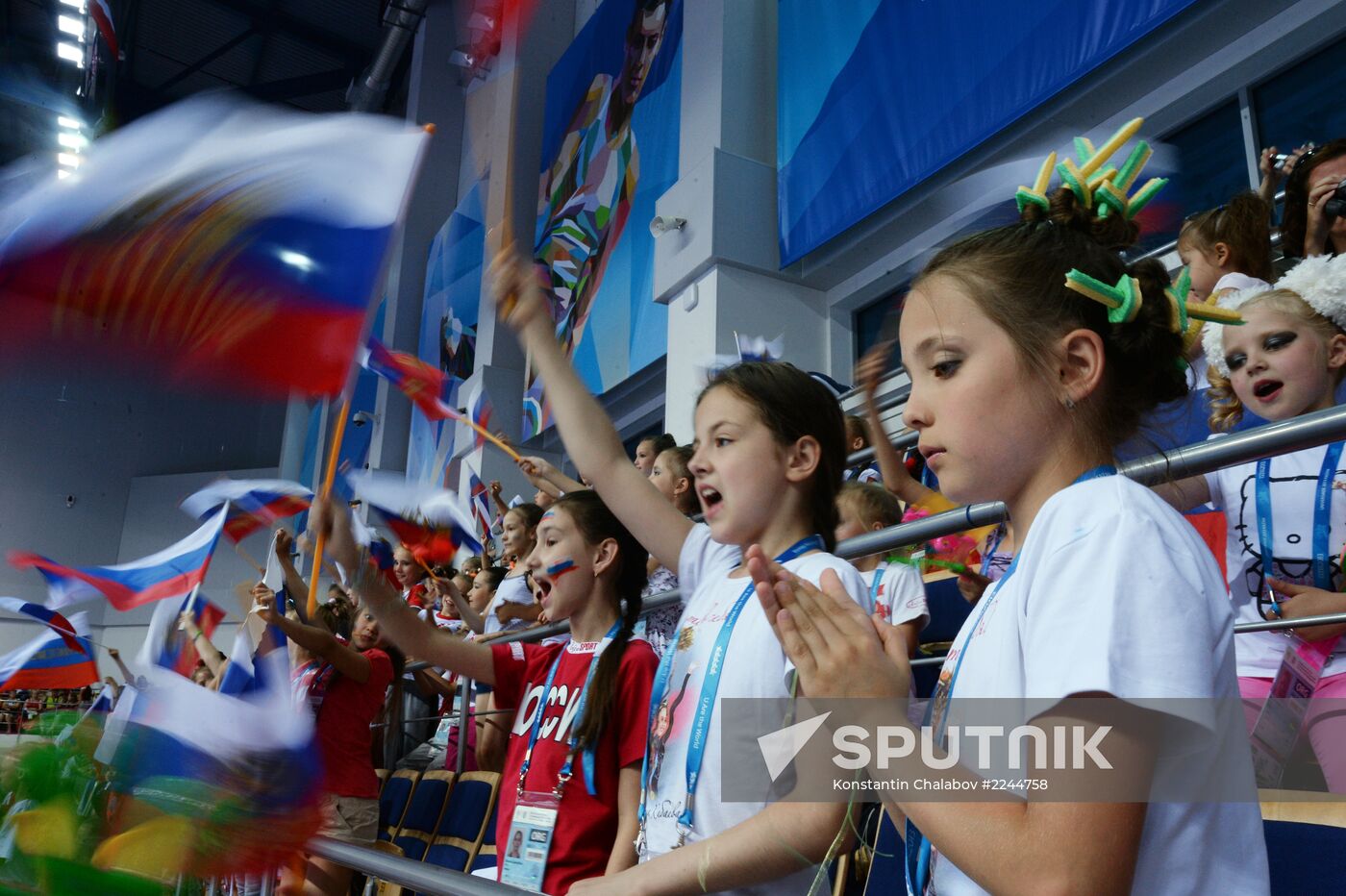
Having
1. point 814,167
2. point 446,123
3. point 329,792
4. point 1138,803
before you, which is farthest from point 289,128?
point 446,123

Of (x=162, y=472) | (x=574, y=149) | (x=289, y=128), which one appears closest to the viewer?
(x=289, y=128)

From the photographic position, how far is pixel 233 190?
1269mm

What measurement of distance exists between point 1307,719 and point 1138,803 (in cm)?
134

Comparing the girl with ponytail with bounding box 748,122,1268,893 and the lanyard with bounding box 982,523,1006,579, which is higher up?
the lanyard with bounding box 982,523,1006,579

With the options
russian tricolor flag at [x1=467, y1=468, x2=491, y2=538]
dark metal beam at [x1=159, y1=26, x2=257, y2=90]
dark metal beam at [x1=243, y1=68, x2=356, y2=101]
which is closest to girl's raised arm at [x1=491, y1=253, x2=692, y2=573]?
russian tricolor flag at [x1=467, y1=468, x2=491, y2=538]

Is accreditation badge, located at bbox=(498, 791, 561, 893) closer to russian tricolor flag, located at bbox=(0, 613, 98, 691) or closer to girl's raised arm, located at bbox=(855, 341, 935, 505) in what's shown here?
girl's raised arm, located at bbox=(855, 341, 935, 505)

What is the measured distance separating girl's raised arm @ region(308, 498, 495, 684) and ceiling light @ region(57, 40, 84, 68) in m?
10.2

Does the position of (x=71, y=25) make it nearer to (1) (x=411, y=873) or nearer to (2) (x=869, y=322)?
(2) (x=869, y=322)

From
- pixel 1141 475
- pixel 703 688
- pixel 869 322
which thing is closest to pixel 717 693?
pixel 703 688

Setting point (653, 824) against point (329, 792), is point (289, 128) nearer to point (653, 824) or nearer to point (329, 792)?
point (653, 824)

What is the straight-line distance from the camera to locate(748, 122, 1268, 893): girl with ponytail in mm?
631

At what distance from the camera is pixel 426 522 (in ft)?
15.2

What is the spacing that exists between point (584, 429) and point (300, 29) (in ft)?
48.8

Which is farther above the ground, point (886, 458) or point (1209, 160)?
point (1209, 160)
